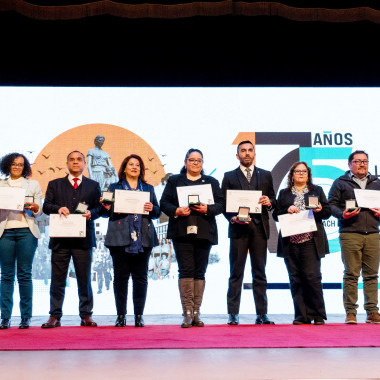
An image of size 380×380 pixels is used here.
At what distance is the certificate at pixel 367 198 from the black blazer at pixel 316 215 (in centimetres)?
26

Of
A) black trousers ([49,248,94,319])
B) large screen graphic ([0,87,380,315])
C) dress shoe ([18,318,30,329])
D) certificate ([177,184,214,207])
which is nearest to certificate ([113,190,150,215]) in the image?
certificate ([177,184,214,207])

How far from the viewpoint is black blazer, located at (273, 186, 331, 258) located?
4260 mm

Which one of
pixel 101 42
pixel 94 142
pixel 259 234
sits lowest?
pixel 259 234

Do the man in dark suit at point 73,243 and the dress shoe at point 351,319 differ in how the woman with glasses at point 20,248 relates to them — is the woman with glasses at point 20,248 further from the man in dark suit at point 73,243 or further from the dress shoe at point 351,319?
the dress shoe at point 351,319

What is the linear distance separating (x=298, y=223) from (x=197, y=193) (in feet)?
2.80

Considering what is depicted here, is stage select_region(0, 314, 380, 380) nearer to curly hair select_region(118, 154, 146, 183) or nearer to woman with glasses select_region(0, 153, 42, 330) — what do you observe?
woman with glasses select_region(0, 153, 42, 330)

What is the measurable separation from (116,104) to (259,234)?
2290 mm

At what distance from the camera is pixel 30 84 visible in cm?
557

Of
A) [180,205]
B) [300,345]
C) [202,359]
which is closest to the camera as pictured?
[202,359]

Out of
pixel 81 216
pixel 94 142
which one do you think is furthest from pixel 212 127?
pixel 81 216

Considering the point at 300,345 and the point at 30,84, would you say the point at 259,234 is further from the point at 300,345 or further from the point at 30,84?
the point at 30,84

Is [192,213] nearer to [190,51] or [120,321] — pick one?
[120,321]

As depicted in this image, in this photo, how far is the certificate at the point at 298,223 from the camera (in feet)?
13.8

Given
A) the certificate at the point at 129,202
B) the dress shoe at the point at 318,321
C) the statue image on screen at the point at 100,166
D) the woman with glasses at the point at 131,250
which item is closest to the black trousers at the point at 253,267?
the dress shoe at the point at 318,321
